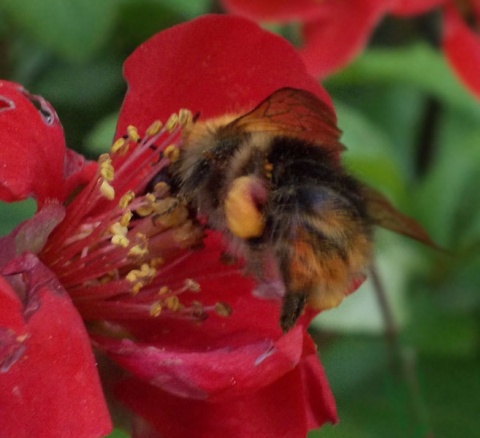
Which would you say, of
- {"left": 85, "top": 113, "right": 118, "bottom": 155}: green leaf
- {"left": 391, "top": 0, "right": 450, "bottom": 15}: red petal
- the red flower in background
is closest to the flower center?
{"left": 85, "top": 113, "right": 118, "bottom": 155}: green leaf

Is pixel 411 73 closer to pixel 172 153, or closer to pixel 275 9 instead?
pixel 275 9

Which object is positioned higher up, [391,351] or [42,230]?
[42,230]

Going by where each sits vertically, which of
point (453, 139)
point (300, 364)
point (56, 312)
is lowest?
point (453, 139)

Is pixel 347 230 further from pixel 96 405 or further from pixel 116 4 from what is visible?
pixel 116 4

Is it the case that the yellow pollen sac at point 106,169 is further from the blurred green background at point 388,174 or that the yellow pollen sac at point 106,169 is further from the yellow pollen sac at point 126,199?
the blurred green background at point 388,174

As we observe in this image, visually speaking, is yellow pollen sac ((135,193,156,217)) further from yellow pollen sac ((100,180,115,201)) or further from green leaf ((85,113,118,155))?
green leaf ((85,113,118,155))

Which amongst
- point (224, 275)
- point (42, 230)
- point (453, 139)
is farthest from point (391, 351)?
point (42, 230)

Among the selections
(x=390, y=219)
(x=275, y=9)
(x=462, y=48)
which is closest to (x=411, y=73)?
(x=462, y=48)
